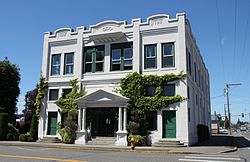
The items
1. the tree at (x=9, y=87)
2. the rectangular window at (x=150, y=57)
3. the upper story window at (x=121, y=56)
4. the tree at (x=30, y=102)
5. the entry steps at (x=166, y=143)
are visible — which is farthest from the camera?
the tree at (x=30, y=102)

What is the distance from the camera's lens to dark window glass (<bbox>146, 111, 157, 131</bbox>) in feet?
79.5

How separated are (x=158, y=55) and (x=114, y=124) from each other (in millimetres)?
7427

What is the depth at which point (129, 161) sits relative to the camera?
12.9 meters

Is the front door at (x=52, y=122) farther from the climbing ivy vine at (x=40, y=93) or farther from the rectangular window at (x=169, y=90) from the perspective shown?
the rectangular window at (x=169, y=90)

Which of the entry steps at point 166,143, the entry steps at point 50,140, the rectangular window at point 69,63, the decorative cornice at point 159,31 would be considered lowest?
the entry steps at point 50,140

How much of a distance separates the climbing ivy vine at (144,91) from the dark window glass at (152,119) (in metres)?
0.56

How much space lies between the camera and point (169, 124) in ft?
77.5

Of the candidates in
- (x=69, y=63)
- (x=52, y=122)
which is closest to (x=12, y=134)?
(x=52, y=122)

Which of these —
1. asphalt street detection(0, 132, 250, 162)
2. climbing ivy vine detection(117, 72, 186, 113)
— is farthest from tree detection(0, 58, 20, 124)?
asphalt street detection(0, 132, 250, 162)

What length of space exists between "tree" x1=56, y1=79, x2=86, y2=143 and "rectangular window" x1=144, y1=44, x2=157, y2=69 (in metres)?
6.71

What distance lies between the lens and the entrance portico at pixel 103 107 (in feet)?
79.3

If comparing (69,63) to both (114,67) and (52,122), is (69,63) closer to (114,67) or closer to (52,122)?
(114,67)

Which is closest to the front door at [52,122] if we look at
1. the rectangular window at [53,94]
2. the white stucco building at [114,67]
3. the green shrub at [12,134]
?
the white stucco building at [114,67]

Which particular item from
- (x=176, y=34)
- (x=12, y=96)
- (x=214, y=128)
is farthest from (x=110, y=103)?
(x=214, y=128)
